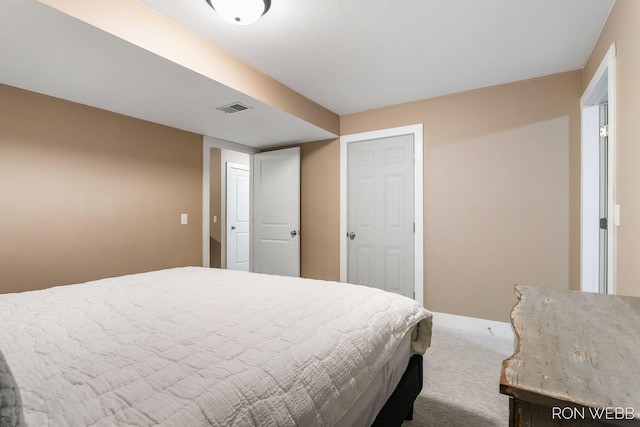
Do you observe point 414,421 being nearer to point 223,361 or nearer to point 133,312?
point 223,361

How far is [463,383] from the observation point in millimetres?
2014

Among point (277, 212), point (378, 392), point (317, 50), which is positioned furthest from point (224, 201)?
point (378, 392)

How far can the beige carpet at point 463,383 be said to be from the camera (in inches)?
65.7

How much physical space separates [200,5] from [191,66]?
0.38m

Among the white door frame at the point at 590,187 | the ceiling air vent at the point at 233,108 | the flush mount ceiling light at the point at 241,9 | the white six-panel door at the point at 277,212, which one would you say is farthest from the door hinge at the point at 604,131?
the white six-panel door at the point at 277,212

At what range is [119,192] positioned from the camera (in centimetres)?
284

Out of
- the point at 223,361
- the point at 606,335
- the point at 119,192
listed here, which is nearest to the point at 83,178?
the point at 119,192

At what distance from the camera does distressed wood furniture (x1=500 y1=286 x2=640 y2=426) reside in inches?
20.1

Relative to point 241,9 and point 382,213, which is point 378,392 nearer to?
point 241,9

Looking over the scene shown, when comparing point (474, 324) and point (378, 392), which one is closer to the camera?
point (378, 392)

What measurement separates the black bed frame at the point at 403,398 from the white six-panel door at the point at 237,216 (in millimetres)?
3959

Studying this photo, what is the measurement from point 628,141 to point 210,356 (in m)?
2.14

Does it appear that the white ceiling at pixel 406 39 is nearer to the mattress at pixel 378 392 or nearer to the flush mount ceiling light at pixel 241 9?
the flush mount ceiling light at pixel 241 9

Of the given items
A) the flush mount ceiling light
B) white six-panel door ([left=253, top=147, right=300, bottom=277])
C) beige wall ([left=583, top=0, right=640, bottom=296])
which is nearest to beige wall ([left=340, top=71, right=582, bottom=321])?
beige wall ([left=583, top=0, right=640, bottom=296])
